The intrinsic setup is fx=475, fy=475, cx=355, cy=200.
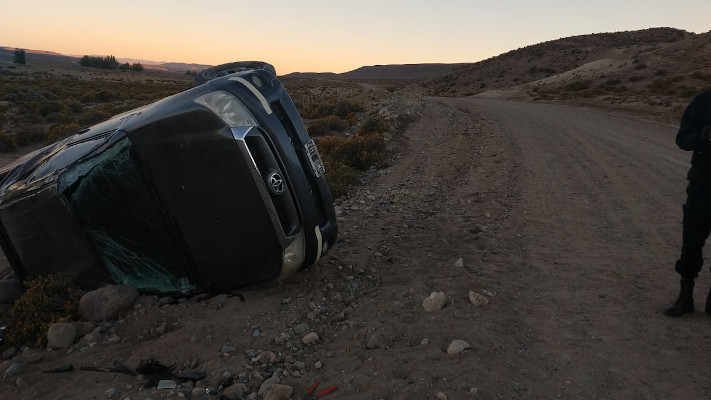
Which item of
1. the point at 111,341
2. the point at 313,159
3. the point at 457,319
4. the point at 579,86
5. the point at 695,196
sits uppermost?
the point at 579,86

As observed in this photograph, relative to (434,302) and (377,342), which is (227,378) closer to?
(377,342)

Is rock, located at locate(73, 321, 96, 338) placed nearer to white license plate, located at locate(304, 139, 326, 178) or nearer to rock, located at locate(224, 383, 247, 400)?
rock, located at locate(224, 383, 247, 400)

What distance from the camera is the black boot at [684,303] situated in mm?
3664

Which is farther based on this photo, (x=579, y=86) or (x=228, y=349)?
(x=579, y=86)

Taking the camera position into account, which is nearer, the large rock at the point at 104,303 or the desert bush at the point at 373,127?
the large rock at the point at 104,303

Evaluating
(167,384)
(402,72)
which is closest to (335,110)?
(167,384)

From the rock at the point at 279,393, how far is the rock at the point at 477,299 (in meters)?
1.71

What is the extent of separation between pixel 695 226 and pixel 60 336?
4.92m

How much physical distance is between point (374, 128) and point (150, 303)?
10.5 meters

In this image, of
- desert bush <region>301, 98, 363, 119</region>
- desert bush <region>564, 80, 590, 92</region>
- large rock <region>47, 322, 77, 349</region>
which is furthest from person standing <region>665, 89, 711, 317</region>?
desert bush <region>564, 80, 590, 92</region>

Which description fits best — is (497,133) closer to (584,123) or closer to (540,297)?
(584,123)

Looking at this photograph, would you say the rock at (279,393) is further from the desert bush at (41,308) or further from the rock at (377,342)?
the desert bush at (41,308)

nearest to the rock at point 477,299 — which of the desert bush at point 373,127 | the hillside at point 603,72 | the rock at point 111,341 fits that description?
the rock at point 111,341

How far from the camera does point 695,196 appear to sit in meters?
3.56
